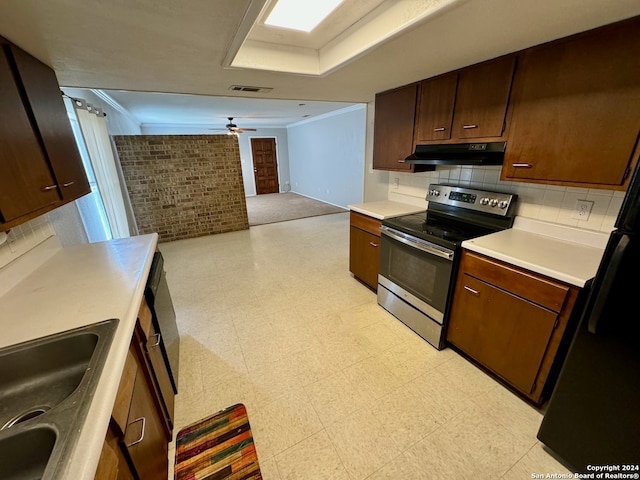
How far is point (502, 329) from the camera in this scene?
157cm

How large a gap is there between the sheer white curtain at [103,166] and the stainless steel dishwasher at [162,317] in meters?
1.86

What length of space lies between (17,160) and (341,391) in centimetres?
207

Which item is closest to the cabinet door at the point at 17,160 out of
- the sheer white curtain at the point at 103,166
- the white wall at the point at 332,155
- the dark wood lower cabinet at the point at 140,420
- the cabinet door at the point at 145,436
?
the dark wood lower cabinet at the point at 140,420

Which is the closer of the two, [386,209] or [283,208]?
[386,209]

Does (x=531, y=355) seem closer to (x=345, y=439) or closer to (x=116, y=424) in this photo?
(x=345, y=439)

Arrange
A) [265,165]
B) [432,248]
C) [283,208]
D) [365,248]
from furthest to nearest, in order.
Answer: [265,165] < [283,208] < [365,248] < [432,248]

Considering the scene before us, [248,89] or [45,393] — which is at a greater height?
[248,89]

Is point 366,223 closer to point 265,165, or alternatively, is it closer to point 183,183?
point 183,183

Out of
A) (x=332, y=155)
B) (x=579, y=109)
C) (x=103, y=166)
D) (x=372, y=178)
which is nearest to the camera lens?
(x=579, y=109)

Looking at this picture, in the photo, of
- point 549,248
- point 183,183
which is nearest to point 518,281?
point 549,248

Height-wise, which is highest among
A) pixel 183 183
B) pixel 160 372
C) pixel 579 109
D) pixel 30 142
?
pixel 579 109

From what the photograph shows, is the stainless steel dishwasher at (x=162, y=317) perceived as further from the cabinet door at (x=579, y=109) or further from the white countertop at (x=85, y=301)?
the cabinet door at (x=579, y=109)

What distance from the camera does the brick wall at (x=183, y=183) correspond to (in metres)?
4.20

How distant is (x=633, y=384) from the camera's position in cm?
100
